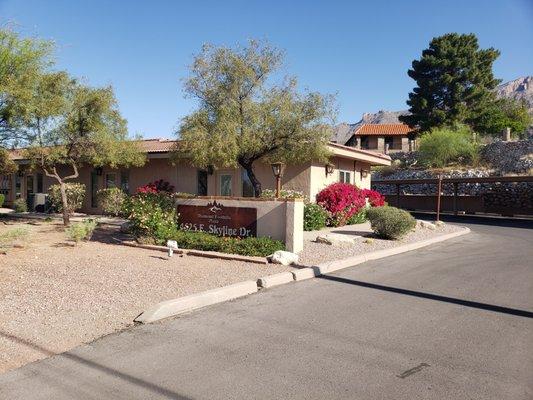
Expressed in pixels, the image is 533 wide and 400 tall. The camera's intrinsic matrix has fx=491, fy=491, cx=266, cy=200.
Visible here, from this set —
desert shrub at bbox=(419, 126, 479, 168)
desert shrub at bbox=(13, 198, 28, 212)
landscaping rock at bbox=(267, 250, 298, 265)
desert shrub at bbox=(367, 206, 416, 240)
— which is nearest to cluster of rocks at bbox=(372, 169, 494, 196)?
desert shrub at bbox=(419, 126, 479, 168)

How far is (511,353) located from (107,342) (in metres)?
4.23

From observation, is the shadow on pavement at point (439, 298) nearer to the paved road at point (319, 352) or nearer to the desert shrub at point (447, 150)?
the paved road at point (319, 352)

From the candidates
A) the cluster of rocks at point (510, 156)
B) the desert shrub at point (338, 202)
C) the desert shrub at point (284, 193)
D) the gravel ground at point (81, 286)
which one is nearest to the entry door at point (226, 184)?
the desert shrub at point (284, 193)

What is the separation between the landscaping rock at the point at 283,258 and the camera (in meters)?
9.95

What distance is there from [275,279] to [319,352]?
3.46m

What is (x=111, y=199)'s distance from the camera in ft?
67.5

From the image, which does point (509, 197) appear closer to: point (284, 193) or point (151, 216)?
point (284, 193)

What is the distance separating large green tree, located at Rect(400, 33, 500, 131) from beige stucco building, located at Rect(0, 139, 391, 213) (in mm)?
31180

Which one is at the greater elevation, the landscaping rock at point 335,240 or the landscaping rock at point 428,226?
the landscaping rock at point 428,226

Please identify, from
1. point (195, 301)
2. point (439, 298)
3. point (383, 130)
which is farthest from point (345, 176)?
point (383, 130)

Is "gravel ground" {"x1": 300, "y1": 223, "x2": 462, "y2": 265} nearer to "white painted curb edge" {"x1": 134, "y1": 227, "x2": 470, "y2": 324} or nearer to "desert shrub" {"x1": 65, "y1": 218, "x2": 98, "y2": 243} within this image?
"white painted curb edge" {"x1": 134, "y1": 227, "x2": 470, "y2": 324}

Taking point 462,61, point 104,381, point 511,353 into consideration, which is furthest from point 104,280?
point 462,61

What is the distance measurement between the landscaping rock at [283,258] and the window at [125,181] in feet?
45.4

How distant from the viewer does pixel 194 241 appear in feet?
37.0
